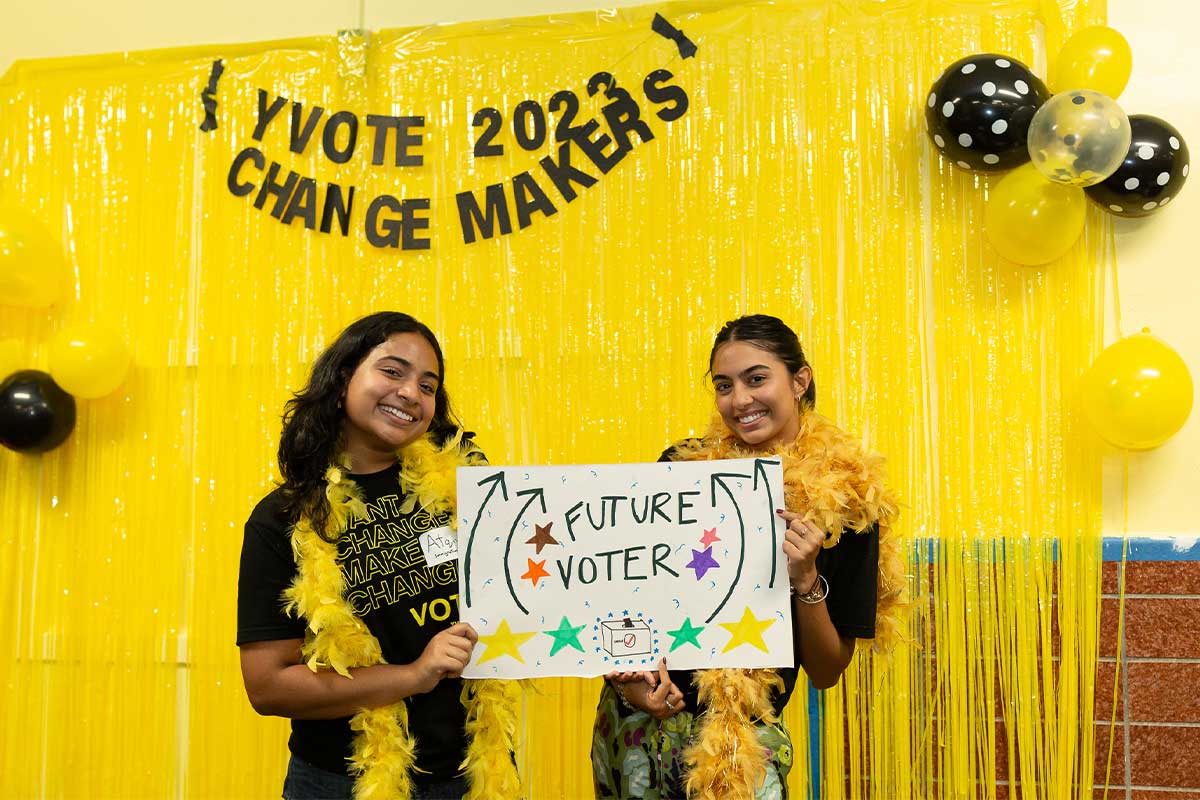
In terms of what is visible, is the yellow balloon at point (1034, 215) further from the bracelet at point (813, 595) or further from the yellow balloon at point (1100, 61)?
the bracelet at point (813, 595)

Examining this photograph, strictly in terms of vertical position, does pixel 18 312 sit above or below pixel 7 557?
above

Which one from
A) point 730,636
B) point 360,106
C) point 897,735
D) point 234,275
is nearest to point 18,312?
point 234,275

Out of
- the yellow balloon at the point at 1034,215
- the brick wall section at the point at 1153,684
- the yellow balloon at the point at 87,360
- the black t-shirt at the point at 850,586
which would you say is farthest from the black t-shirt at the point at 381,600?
the brick wall section at the point at 1153,684

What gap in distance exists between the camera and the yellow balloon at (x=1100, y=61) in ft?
9.77

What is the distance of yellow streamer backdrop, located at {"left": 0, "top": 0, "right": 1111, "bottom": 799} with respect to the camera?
3.15 metres


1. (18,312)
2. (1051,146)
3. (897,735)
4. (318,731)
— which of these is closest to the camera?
(318,731)

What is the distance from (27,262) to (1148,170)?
3465 mm

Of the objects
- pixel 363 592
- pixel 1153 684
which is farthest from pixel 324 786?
pixel 1153 684

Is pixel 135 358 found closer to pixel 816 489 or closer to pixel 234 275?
pixel 234 275

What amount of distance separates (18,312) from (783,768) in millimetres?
3146

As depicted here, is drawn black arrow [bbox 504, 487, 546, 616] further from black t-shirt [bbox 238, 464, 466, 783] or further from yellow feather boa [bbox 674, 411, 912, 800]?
yellow feather boa [bbox 674, 411, 912, 800]

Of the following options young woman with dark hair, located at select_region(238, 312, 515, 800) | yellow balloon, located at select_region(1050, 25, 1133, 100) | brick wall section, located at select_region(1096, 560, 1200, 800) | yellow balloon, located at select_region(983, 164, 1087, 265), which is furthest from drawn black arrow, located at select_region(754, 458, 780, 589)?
yellow balloon, located at select_region(1050, 25, 1133, 100)

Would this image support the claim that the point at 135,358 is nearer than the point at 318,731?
No

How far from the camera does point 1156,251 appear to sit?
125 inches
